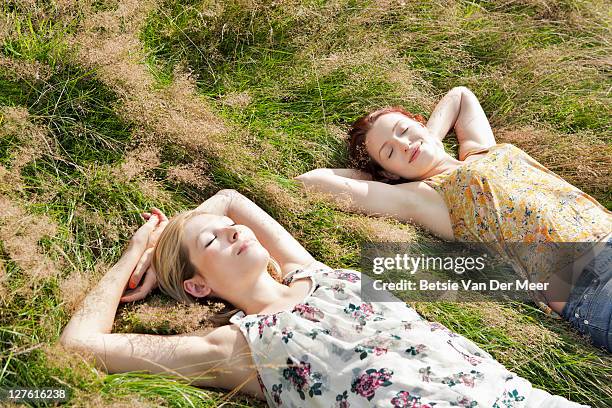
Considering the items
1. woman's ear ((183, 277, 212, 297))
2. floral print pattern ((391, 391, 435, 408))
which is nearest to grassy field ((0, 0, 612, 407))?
woman's ear ((183, 277, 212, 297))

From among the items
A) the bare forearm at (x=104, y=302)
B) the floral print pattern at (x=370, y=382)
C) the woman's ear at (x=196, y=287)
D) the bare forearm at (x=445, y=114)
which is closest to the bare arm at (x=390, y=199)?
the bare forearm at (x=445, y=114)

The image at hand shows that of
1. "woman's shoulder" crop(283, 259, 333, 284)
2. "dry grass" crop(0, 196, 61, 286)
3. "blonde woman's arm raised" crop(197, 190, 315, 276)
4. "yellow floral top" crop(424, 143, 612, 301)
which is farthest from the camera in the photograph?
"yellow floral top" crop(424, 143, 612, 301)

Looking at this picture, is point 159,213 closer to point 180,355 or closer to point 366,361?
point 180,355

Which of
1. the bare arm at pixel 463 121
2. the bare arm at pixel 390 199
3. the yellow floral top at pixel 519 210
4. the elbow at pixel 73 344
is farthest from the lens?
the bare arm at pixel 463 121

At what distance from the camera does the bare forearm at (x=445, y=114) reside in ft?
14.9

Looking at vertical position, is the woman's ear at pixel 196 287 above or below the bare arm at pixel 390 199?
below

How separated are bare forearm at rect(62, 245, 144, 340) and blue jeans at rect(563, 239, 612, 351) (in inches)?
90.0

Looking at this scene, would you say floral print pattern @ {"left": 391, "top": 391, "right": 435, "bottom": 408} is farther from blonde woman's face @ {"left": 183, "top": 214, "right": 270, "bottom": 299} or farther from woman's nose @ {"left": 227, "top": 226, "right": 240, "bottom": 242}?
woman's nose @ {"left": 227, "top": 226, "right": 240, "bottom": 242}

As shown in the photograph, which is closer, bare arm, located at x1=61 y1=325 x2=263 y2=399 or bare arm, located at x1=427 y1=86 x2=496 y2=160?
bare arm, located at x1=61 y1=325 x2=263 y2=399

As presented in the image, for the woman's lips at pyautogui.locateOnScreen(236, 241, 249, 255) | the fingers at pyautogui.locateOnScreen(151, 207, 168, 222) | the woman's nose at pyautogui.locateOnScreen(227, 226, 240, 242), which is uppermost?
the woman's nose at pyautogui.locateOnScreen(227, 226, 240, 242)

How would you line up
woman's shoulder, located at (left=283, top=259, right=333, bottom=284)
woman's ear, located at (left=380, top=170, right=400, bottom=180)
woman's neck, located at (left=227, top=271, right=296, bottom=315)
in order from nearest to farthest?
woman's neck, located at (left=227, top=271, right=296, bottom=315) → woman's shoulder, located at (left=283, top=259, right=333, bottom=284) → woman's ear, located at (left=380, top=170, right=400, bottom=180)

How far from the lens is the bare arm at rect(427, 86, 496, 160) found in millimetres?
4510

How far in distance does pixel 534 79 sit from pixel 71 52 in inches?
123

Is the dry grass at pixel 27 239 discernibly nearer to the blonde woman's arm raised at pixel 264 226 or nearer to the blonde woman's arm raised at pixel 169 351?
the blonde woman's arm raised at pixel 169 351
